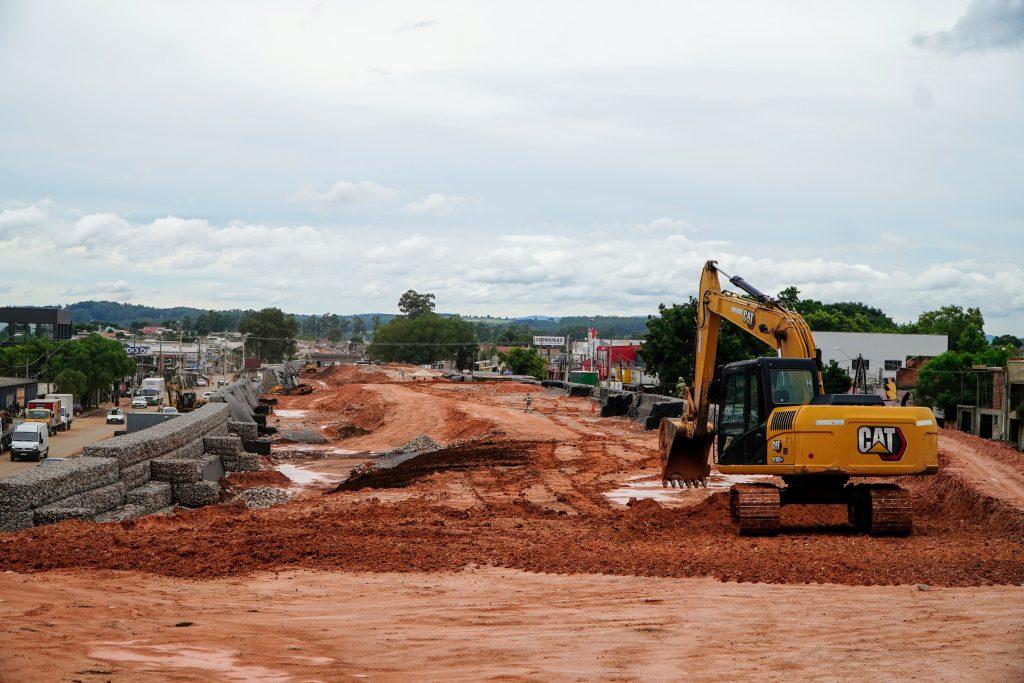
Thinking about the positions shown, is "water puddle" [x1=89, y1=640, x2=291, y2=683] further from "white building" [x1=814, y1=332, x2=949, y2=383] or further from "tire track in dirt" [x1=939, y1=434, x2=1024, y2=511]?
"white building" [x1=814, y1=332, x2=949, y2=383]

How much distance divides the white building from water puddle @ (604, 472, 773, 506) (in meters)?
70.5

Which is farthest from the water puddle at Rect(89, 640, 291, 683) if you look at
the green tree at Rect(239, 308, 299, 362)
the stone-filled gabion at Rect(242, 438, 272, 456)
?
the green tree at Rect(239, 308, 299, 362)

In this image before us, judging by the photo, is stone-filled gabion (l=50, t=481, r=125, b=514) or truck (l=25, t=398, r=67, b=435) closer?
stone-filled gabion (l=50, t=481, r=125, b=514)

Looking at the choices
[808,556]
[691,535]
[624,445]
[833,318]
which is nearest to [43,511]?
[691,535]

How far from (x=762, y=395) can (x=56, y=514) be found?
34.9 feet

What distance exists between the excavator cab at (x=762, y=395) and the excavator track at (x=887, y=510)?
1.65 meters

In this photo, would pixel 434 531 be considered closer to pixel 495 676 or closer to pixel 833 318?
pixel 495 676

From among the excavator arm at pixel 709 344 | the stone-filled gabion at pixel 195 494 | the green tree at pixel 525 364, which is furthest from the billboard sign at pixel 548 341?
the excavator arm at pixel 709 344

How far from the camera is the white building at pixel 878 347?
3541 inches

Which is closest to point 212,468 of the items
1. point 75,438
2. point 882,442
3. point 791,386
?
point 791,386

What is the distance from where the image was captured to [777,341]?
54.1 feet

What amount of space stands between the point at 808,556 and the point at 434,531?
216 inches

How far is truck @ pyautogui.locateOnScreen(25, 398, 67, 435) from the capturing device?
58219 mm

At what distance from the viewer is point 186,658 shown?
26.3ft
